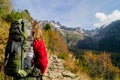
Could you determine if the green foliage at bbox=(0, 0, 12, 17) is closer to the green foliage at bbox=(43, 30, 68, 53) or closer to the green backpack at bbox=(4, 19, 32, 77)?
the green foliage at bbox=(43, 30, 68, 53)

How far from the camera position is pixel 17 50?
6.23m

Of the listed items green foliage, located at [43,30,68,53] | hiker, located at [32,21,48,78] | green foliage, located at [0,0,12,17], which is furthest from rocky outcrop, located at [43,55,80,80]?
hiker, located at [32,21,48,78]

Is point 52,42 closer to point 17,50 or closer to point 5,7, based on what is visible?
point 5,7

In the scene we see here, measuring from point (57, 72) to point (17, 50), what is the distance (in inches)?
384

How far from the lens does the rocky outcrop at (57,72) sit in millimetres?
15038

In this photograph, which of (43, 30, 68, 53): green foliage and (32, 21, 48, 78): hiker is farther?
(43, 30, 68, 53): green foliage

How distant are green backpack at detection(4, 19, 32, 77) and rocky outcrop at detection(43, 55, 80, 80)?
27.0 ft

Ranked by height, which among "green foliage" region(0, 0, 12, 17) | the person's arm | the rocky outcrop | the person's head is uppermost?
"green foliage" region(0, 0, 12, 17)

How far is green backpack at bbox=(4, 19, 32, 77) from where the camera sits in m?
6.22

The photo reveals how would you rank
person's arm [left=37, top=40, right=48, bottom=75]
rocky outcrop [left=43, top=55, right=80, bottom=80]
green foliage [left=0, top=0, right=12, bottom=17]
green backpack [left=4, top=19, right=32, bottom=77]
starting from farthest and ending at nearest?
green foliage [left=0, top=0, right=12, bottom=17] < rocky outcrop [left=43, top=55, right=80, bottom=80] < person's arm [left=37, top=40, right=48, bottom=75] < green backpack [left=4, top=19, right=32, bottom=77]

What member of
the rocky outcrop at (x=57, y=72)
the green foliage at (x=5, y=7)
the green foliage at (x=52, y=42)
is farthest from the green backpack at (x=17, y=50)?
→ the green foliage at (x=52, y=42)

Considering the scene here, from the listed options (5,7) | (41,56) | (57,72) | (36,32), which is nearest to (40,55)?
(41,56)

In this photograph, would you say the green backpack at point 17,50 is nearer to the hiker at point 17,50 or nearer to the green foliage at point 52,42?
the hiker at point 17,50

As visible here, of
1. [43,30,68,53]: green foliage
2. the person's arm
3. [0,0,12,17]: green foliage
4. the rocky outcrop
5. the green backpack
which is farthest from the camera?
[43,30,68,53]: green foliage
